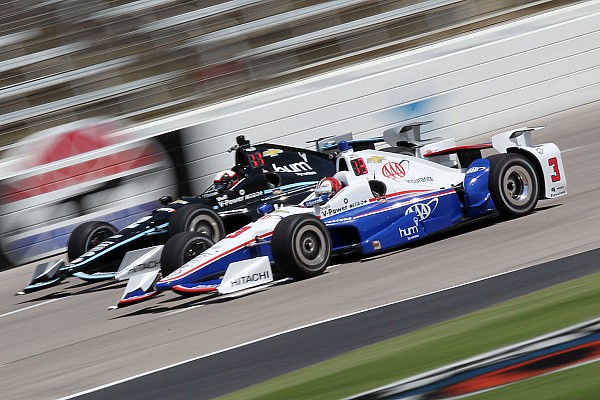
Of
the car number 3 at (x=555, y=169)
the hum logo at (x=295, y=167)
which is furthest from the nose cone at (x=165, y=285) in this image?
the car number 3 at (x=555, y=169)

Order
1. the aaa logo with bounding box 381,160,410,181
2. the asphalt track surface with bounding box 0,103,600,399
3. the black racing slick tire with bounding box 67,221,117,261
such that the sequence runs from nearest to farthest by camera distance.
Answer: the asphalt track surface with bounding box 0,103,600,399, the aaa logo with bounding box 381,160,410,181, the black racing slick tire with bounding box 67,221,117,261

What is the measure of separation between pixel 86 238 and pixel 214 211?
5.47 feet

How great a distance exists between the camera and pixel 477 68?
17.2 metres

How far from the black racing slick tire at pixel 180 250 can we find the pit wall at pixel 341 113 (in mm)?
5257

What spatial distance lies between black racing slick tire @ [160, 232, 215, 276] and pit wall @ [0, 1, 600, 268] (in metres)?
5.26

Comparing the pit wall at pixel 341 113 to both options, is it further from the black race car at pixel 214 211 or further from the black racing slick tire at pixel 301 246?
the black racing slick tire at pixel 301 246

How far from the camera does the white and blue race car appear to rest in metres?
8.69

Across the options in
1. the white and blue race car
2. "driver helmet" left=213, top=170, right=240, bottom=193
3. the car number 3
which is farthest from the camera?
"driver helmet" left=213, top=170, right=240, bottom=193

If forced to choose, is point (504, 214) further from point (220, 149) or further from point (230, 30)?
point (230, 30)

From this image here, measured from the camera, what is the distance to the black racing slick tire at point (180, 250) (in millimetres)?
9141

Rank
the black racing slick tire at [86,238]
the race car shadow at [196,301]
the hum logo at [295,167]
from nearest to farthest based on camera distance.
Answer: the race car shadow at [196,301] < the hum logo at [295,167] < the black racing slick tire at [86,238]

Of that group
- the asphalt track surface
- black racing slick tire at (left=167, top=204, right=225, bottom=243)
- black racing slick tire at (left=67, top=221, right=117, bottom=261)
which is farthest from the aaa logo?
black racing slick tire at (left=67, top=221, right=117, bottom=261)

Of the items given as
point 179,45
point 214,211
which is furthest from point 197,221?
point 179,45

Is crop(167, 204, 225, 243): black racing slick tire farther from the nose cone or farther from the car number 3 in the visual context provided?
the car number 3
